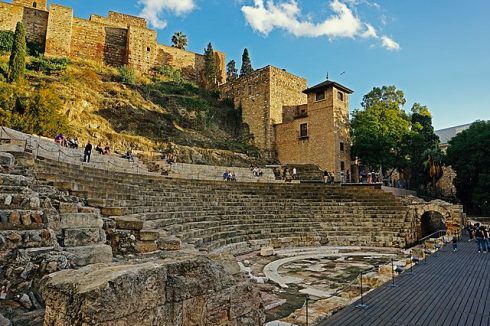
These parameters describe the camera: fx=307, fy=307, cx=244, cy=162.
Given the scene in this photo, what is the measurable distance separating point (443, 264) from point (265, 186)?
11464 millimetres

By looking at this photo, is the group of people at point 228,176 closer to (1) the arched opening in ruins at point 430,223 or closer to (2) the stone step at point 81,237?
(1) the arched opening in ruins at point 430,223

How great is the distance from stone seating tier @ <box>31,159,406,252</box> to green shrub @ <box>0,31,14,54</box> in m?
29.5

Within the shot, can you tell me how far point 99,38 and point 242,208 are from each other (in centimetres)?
3741

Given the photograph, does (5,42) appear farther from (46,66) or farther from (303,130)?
(303,130)

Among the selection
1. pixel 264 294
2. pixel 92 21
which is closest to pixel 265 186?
pixel 264 294

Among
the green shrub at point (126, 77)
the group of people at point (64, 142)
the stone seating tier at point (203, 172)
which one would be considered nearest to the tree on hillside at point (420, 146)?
the stone seating tier at point (203, 172)

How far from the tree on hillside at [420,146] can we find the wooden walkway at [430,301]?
22.8 metres

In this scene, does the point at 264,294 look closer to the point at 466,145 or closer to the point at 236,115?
the point at 466,145

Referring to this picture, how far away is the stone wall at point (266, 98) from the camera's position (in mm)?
35031

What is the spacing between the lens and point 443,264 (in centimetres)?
962

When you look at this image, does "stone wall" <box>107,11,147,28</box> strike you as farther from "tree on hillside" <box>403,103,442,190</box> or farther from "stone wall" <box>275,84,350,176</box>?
"tree on hillside" <box>403,103,442,190</box>

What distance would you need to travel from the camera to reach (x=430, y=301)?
20.0ft

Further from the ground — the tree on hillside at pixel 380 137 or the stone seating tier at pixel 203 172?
the tree on hillside at pixel 380 137

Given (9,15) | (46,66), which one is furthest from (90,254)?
(9,15)
